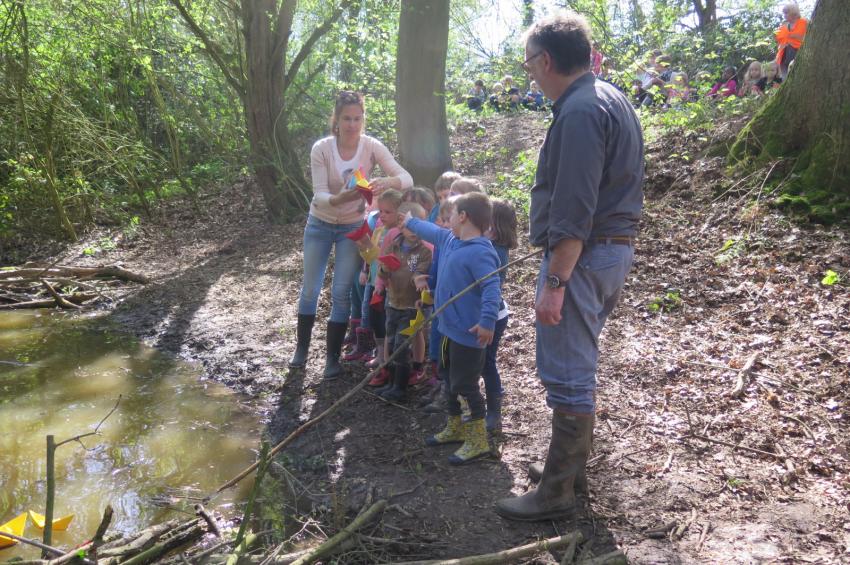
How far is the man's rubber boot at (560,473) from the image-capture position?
323 cm

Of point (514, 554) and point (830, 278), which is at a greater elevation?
point (830, 278)

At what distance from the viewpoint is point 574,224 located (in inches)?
113

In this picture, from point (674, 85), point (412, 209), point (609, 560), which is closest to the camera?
point (609, 560)

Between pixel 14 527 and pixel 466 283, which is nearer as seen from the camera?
pixel 14 527

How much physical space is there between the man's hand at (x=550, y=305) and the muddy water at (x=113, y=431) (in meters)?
2.05

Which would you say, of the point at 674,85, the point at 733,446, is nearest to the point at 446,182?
the point at 733,446

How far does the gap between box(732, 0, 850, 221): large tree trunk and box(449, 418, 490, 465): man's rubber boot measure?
13.9ft

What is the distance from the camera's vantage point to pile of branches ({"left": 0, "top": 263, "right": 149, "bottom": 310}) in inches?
325

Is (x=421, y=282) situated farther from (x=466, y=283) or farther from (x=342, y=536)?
(x=342, y=536)

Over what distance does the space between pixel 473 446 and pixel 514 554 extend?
112 cm

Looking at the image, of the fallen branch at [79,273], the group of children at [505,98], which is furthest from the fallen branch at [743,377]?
the group of children at [505,98]

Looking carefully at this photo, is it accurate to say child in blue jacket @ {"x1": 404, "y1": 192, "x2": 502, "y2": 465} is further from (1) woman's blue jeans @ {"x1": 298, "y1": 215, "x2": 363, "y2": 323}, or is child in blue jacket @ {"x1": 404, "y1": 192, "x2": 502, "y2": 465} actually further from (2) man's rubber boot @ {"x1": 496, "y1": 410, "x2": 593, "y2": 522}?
(1) woman's blue jeans @ {"x1": 298, "y1": 215, "x2": 363, "y2": 323}

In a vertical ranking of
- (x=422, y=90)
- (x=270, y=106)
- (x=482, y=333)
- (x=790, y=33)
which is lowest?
(x=482, y=333)

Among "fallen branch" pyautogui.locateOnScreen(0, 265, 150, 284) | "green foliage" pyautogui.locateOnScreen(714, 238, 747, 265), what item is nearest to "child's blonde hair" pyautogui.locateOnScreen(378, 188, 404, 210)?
"green foliage" pyautogui.locateOnScreen(714, 238, 747, 265)
